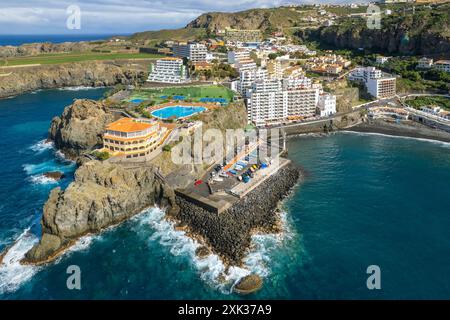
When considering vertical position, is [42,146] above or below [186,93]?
below

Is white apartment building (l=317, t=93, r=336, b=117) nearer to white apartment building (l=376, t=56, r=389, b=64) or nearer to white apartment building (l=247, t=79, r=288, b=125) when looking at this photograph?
white apartment building (l=247, t=79, r=288, b=125)

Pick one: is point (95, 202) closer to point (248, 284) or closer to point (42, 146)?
point (248, 284)

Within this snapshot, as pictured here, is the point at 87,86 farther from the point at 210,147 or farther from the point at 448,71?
the point at 448,71

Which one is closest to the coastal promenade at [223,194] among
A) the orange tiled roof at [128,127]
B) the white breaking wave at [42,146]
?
the orange tiled roof at [128,127]

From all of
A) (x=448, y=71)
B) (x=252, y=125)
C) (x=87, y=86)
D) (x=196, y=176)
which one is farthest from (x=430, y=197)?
(x=87, y=86)

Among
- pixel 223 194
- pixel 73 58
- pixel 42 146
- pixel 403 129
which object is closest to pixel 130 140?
pixel 223 194

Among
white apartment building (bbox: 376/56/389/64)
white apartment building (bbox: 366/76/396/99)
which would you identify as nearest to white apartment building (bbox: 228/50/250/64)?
white apartment building (bbox: 366/76/396/99)
